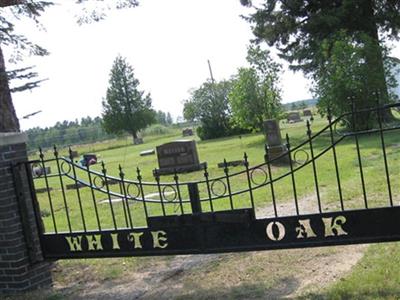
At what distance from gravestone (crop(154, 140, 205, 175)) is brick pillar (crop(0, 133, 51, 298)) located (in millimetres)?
12017

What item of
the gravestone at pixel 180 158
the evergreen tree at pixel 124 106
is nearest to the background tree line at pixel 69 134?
the evergreen tree at pixel 124 106

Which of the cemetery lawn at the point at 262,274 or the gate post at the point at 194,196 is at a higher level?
the gate post at the point at 194,196

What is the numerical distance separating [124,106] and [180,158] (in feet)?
165

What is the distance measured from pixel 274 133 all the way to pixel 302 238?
12.3m

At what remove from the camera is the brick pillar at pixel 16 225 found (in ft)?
16.6

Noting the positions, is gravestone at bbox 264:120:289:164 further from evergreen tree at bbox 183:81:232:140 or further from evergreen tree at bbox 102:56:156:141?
evergreen tree at bbox 102:56:156:141

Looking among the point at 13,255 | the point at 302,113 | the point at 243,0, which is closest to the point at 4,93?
the point at 13,255

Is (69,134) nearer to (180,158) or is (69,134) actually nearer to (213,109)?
(213,109)

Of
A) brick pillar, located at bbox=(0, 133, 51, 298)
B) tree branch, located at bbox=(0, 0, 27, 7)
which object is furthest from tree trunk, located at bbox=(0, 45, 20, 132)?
brick pillar, located at bbox=(0, 133, 51, 298)

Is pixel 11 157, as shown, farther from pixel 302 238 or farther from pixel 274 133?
pixel 274 133

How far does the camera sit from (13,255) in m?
5.11

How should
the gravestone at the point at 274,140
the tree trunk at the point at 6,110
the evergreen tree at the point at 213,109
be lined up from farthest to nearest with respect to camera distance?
the evergreen tree at the point at 213,109 < the gravestone at the point at 274,140 < the tree trunk at the point at 6,110

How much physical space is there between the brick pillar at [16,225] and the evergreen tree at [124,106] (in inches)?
2396

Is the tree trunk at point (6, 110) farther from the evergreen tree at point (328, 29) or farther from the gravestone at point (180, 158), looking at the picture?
the evergreen tree at point (328, 29)
